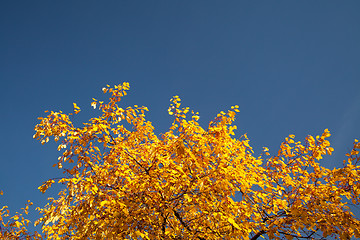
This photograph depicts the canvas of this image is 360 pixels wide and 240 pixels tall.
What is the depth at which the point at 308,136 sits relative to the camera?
19.1ft

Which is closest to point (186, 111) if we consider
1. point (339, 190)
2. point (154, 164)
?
point (154, 164)

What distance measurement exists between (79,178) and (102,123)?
50.3 inches

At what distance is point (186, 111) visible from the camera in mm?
5148

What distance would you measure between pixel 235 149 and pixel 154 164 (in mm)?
2334

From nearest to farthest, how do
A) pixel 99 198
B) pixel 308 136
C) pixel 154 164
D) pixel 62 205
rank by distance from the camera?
pixel 62 205 < pixel 99 198 < pixel 154 164 < pixel 308 136

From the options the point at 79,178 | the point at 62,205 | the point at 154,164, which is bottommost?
the point at 62,205

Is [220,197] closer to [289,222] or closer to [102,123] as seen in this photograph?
[289,222]

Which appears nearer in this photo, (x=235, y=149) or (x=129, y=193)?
(x=129, y=193)

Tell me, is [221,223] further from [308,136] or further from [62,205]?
[62,205]

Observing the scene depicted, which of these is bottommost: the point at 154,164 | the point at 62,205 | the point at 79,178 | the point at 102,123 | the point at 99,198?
the point at 62,205

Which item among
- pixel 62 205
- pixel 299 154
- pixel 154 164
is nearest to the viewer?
pixel 62 205

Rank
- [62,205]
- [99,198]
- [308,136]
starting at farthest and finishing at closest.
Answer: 1. [308,136]
2. [99,198]
3. [62,205]

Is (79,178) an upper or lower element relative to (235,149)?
lower

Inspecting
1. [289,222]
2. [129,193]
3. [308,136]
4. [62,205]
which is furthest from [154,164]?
[308,136]
